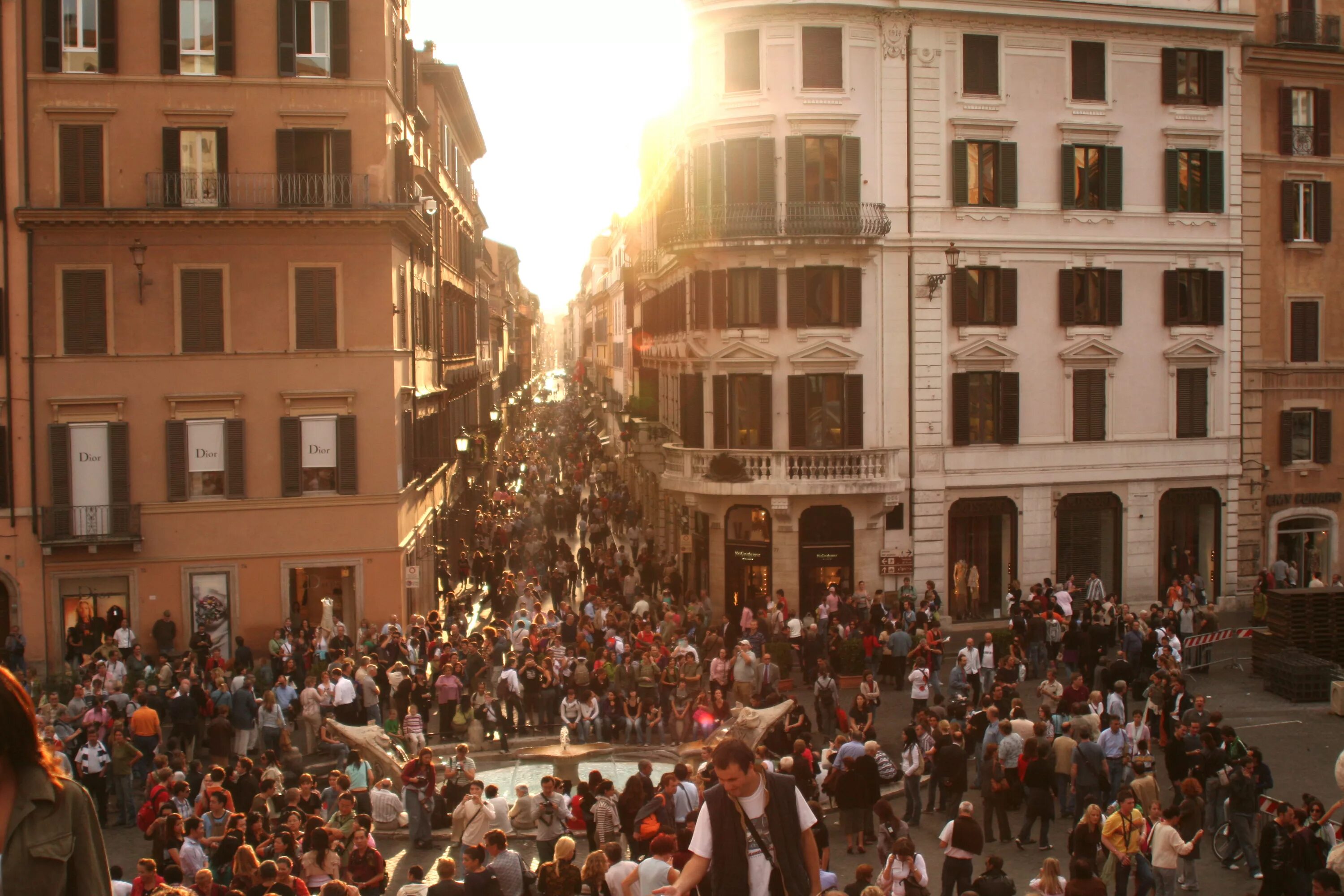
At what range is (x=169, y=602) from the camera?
1202 inches

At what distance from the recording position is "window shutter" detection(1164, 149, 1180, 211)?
120 ft

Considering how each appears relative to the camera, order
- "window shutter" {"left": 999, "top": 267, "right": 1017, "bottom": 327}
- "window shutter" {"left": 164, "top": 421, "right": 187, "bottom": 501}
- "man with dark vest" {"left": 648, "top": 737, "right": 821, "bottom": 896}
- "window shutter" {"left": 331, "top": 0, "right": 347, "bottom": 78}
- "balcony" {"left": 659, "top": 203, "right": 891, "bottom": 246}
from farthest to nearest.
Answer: "window shutter" {"left": 999, "top": 267, "right": 1017, "bottom": 327}, "balcony" {"left": 659, "top": 203, "right": 891, "bottom": 246}, "window shutter" {"left": 331, "top": 0, "right": 347, "bottom": 78}, "window shutter" {"left": 164, "top": 421, "right": 187, "bottom": 501}, "man with dark vest" {"left": 648, "top": 737, "right": 821, "bottom": 896}

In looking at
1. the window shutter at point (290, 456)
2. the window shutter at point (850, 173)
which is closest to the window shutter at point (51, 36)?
the window shutter at point (290, 456)

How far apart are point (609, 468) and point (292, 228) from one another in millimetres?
37368

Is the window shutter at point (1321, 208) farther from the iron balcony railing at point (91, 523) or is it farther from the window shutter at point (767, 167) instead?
the iron balcony railing at point (91, 523)

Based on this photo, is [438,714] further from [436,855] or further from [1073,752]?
[1073,752]

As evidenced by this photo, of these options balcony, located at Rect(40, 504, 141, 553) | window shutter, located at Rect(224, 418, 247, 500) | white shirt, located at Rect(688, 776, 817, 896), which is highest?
window shutter, located at Rect(224, 418, 247, 500)

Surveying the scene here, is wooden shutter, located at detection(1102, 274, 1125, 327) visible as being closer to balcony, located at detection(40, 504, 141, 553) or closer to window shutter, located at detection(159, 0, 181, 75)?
window shutter, located at detection(159, 0, 181, 75)

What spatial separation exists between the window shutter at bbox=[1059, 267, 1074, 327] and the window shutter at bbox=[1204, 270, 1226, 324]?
4.43 meters


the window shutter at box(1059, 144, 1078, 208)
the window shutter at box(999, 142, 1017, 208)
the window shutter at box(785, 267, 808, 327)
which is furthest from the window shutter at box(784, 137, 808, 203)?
the window shutter at box(1059, 144, 1078, 208)

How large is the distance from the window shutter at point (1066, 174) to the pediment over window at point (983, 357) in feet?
14.3

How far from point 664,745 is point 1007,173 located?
19861mm

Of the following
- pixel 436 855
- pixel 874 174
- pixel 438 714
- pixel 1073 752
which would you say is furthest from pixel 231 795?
pixel 874 174

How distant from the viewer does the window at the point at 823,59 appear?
112 feet
